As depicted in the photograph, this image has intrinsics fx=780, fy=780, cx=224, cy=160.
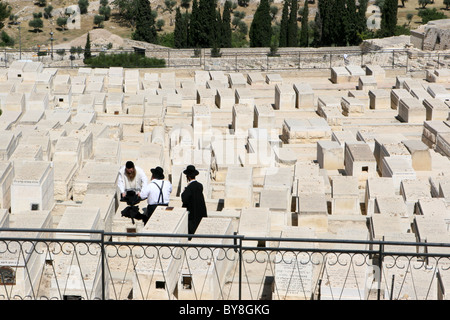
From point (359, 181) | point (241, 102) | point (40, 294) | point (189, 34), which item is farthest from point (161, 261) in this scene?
point (189, 34)

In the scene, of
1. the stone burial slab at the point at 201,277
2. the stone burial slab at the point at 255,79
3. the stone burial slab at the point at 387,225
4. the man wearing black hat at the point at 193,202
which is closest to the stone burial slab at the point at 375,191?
the stone burial slab at the point at 387,225

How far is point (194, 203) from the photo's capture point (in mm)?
8797

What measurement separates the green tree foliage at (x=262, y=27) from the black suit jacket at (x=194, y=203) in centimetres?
2512

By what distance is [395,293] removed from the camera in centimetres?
741

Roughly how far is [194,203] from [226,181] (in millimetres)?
1497

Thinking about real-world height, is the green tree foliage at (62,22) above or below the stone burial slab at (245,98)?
below

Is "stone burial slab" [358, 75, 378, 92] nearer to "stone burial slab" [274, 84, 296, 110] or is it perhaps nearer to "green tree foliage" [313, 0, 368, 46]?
"stone burial slab" [274, 84, 296, 110]

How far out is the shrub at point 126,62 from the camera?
22.0 m

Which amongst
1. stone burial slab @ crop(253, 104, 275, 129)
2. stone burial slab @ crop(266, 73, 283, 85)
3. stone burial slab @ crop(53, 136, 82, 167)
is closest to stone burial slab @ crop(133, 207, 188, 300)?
stone burial slab @ crop(53, 136, 82, 167)

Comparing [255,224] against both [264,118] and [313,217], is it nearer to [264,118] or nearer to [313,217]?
[313,217]

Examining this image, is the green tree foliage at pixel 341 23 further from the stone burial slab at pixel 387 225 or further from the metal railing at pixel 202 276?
the metal railing at pixel 202 276

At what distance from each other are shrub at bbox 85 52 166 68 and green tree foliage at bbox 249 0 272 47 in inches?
448

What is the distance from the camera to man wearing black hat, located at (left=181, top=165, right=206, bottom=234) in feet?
28.6

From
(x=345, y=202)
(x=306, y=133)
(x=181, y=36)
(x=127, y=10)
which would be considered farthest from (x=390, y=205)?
(x=127, y=10)
